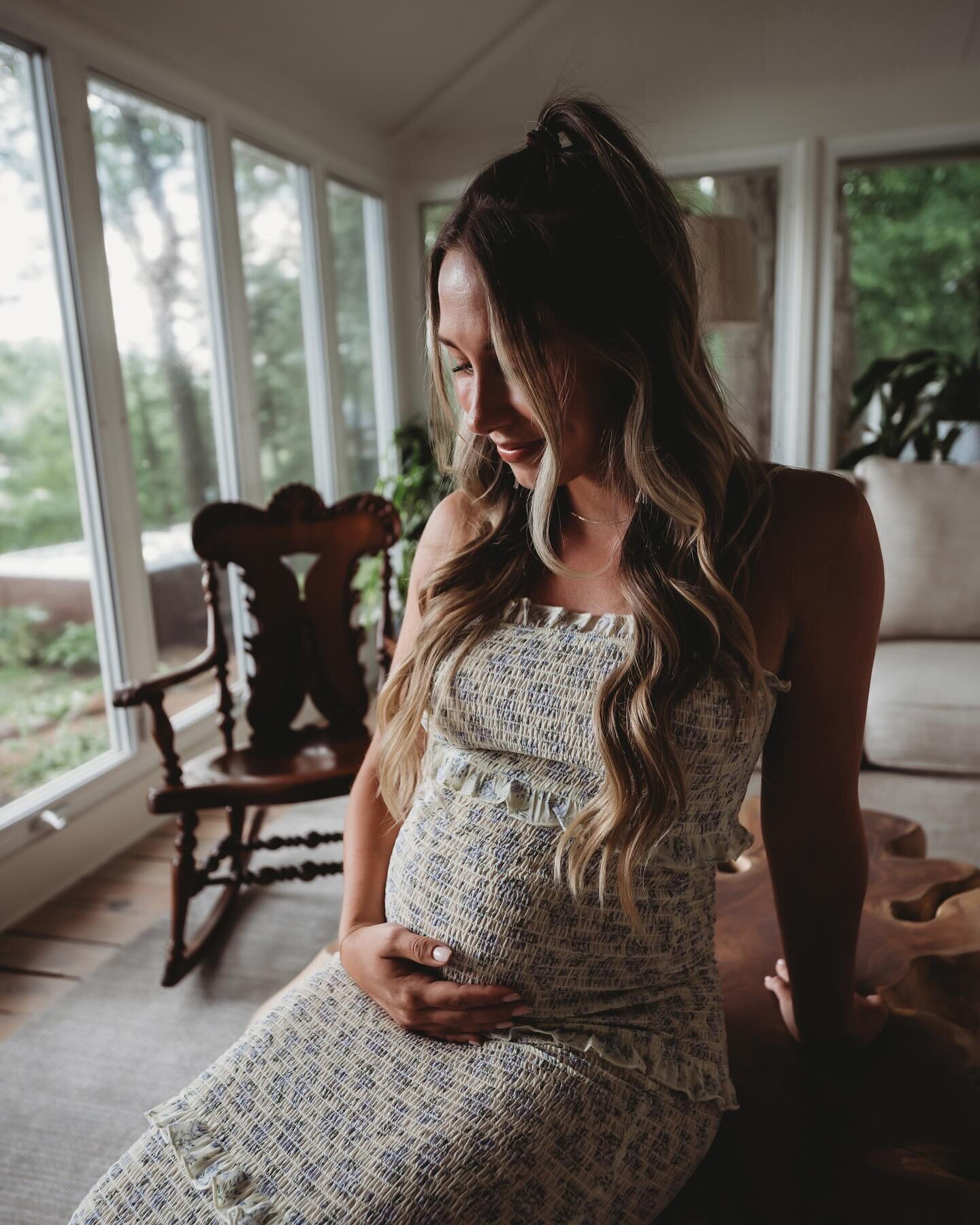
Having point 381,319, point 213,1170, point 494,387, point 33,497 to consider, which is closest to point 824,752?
point 494,387

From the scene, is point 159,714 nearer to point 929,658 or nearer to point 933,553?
point 929,658

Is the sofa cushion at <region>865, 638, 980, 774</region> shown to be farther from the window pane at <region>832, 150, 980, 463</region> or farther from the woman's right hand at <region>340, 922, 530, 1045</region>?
the woman's right hand at <region>340, 922, 530, 1045</region>

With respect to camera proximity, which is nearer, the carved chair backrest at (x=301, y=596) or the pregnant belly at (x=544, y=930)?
the pregnant belly at (x=544, y=930)

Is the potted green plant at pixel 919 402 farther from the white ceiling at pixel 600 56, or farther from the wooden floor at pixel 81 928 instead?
the wooden floor at pixel 81 928

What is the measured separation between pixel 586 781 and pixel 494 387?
39 centimetres

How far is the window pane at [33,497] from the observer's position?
2.35 meters

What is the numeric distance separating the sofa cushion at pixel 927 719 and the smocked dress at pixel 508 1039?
182 cm

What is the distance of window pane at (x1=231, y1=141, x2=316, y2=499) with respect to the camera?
343cm

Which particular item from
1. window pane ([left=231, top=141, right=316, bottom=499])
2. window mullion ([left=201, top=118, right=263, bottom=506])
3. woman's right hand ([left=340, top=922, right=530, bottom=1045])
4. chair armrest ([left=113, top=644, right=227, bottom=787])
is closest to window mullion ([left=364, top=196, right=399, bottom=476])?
window pane ([left=231, top=141, right=316, bottom=499])

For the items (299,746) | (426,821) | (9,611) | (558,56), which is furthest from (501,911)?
(558,56)

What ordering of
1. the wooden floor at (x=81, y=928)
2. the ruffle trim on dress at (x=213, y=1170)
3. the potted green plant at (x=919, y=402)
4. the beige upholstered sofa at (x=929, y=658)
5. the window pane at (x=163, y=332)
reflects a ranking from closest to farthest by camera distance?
1. the ruffle trim on dress at (x=213, y=1170)
2. the wooden floor at (x=81, y=928)
3. the beige upholstered sofa at (x=929, y=658)
4. the window pane at (x=163, y=332)
5. the potted green plant at (x=919, y=402)

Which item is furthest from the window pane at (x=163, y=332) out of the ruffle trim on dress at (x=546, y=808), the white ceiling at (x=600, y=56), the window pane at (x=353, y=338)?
the ruffle trim on dress at (x=546, y=808)

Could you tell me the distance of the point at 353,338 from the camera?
433 cm

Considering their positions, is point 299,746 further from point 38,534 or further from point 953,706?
point 953,706
